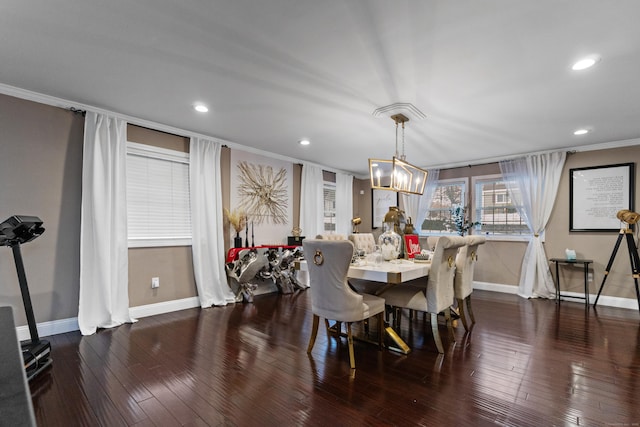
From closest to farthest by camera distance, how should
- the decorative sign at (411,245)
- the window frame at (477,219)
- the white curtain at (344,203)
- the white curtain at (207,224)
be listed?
the decorative sign at (411,245) < the white curtain at (207,224) < the window frame at (477,219) < the white curtain at (344,203)

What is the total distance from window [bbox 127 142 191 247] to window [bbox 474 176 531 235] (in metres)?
5.14

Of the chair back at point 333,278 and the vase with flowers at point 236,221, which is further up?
the vase with flowers at point 236,221

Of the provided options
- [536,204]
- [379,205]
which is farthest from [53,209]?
[536,204]

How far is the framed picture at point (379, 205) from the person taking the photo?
707 cm

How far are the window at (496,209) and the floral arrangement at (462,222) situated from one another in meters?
0.18

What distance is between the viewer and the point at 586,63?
2.40m

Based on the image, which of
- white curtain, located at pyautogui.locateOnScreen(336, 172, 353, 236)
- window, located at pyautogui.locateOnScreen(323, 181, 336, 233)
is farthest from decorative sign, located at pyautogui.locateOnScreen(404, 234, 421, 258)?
white curtain, located at pyautogui.locateOnScreen(336, 172, 353, 236)

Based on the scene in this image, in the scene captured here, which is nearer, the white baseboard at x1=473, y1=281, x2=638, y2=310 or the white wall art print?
the white baseboard at x1=473, y1=281, x2=638, y2=310

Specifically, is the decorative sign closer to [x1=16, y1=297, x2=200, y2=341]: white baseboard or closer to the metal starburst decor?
the metal starburst decor

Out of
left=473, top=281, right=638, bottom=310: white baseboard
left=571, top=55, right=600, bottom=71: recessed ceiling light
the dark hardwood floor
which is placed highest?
left=571, top=55, right=600, bottom=71: recessed ceiling light

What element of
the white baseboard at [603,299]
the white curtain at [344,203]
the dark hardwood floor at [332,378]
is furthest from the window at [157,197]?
the white baseboard at [603,299]

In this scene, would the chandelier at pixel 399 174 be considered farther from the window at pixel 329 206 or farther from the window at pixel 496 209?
the window at pixel 329 206

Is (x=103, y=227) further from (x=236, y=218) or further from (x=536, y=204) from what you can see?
(x=536, y=204)

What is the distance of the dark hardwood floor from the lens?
183 centimetres
